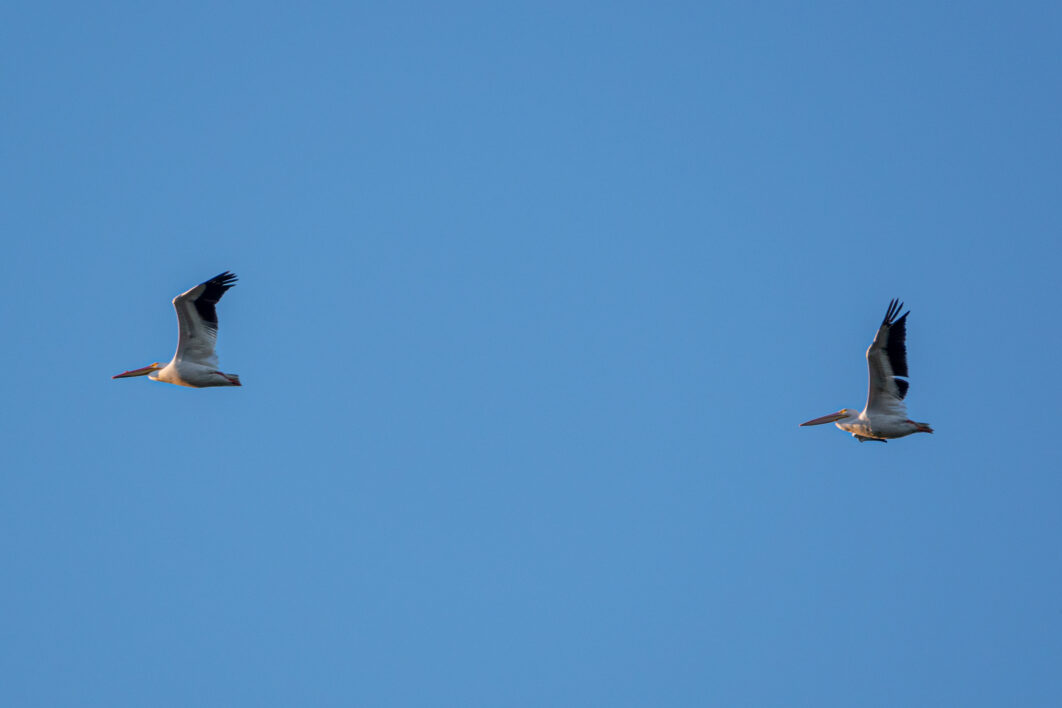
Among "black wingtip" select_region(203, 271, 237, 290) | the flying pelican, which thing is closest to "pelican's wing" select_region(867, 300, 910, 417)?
the flying pelican

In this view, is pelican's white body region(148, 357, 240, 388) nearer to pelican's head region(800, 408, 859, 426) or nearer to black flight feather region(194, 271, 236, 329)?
black flight feather region(194, 271, 236, 329)

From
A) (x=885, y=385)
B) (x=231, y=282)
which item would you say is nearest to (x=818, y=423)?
(x=885, y=385)

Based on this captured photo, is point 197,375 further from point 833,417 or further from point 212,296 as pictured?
point 833,417

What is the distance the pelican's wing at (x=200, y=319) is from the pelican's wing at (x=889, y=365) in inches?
412

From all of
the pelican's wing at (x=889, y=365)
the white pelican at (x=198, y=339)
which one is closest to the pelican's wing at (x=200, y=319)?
the white pelican at (x=198, y=339)

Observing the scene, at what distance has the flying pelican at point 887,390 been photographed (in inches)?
901

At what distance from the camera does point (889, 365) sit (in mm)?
23188

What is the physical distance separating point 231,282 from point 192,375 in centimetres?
192

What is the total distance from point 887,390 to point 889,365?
21.4 inches

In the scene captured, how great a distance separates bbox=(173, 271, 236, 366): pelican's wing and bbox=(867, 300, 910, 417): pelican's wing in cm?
1046

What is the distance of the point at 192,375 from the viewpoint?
2348cm

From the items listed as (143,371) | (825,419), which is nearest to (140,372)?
(143,371)

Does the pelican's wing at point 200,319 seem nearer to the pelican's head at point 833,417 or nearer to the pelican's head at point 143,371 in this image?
the pelican's head at point 143,371

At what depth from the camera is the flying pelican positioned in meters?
22.9
